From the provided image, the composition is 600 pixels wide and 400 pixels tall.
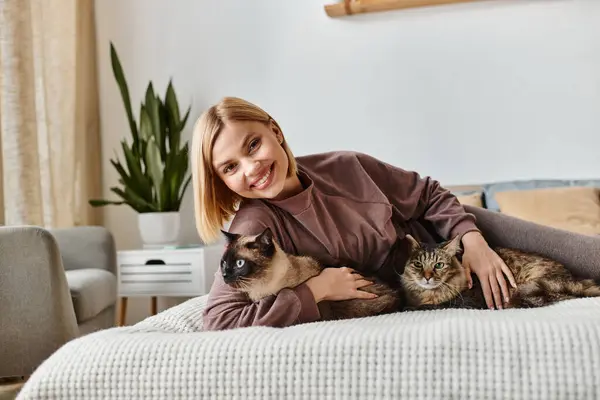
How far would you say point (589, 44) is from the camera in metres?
3.20

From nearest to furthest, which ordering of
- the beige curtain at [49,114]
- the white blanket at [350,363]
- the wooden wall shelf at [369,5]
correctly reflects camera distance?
the white blanket at [350,363], the beige curtain at [49,114], the wooden wall shelf at [369,5]

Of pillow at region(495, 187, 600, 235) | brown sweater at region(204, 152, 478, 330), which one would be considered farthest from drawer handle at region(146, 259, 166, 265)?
brown sweater at region(204, 152, 478, 330)

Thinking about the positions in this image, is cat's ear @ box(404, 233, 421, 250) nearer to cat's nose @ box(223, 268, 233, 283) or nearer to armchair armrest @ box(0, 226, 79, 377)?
cat's nose @ box(223, 268, 233, 283)

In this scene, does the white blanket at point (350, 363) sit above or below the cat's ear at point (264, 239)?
below

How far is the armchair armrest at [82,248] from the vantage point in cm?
287

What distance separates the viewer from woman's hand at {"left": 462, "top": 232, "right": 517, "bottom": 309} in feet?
4.20

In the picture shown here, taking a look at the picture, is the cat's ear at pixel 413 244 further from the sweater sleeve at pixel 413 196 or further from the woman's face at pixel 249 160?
the woman's face at pixel 249 160

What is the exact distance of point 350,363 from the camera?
0.90 meters

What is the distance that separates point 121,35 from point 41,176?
1024 mm

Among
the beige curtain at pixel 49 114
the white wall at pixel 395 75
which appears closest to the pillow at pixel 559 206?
the white wall at pixel 395 75

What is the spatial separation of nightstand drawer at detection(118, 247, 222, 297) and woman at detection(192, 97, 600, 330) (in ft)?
6.00

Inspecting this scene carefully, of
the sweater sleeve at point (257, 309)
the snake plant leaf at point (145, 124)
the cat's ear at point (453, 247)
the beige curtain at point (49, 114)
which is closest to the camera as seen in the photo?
the sweater sleeve at point (257, 309)

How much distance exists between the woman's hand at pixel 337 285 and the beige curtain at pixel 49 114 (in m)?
2.22

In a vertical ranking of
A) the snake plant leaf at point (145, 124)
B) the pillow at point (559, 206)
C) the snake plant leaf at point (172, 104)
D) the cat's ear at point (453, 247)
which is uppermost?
the snake plant leaf at point (172, 104)
